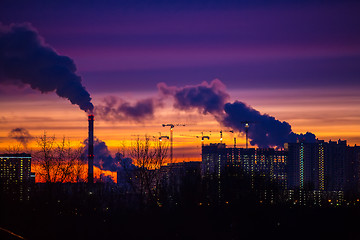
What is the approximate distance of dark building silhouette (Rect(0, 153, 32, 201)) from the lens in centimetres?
3088

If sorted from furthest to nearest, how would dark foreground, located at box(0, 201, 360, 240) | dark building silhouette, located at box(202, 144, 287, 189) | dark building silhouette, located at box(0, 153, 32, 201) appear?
dark building silhouette, located at box(202, 144, 287, 189) → dark building silhouette, located at box(0, 153, 32, 201) → dark foreground, located at box(0, 201, 360, 240)

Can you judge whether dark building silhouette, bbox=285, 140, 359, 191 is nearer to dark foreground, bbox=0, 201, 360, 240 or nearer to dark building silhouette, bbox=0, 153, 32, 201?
dark building silhouette, bbox=0, 153, 32, 201

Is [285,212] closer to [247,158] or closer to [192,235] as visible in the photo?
[192,235]

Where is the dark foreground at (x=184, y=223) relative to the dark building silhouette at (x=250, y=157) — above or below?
below

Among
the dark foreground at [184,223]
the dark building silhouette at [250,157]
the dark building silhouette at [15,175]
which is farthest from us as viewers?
the dark building silhouette at [250,157]

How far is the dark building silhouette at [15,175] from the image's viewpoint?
101ft

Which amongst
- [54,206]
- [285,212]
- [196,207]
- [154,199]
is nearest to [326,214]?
[285,212]

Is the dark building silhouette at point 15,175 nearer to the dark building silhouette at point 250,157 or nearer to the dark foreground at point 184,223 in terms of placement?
the dark foreground at point 184,223

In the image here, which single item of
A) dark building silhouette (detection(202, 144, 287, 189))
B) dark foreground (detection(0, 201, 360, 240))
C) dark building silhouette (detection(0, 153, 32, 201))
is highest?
dark building silhouette (detection(202, 144, 287, 189))

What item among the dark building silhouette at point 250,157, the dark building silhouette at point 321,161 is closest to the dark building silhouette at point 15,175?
the dark building silhouette at point 250,157

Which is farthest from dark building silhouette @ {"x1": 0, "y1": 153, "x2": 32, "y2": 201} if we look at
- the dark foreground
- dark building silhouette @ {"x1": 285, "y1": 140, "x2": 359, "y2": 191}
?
dark building silhouette @ {"x1": 285, "y1": 140, "x2": 359, "y2": 191}

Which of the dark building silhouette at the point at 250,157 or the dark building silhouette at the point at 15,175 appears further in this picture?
the dark building silhouette at the point at 250,157

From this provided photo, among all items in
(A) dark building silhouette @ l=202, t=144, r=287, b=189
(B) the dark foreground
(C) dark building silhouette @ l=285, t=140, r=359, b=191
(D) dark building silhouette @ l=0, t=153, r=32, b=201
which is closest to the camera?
(B) the dark foreground

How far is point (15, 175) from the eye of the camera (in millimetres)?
48312
